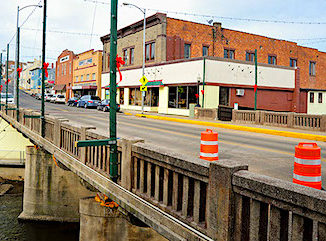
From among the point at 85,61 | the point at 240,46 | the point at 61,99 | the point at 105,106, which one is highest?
the point at 240,46

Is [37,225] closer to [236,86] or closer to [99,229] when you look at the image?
[99,229]

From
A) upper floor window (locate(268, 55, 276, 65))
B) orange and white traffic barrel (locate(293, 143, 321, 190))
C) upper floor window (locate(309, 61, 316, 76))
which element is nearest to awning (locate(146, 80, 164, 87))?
upper floor window (locate(268, 55, 276, 65))

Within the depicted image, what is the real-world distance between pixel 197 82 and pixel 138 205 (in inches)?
982

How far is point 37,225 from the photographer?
48.6 feet

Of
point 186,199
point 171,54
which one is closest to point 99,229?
point 186,199

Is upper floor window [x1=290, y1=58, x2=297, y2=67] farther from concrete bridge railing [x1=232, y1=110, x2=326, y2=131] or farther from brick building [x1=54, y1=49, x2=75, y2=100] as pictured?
brick building [x1=54, y1=49, x2=75, y2=100]

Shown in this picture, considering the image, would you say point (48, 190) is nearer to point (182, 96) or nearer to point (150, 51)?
point (182, 96)

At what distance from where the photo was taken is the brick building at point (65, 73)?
211ft

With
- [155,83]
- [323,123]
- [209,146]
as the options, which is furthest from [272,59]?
[209,146]

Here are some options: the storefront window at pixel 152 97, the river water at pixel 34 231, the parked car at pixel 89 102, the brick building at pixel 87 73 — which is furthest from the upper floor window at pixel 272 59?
the river water at pixel 34 231

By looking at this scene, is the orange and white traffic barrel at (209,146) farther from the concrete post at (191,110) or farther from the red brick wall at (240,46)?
the red brick wall at (240,46)

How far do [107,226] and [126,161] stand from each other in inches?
100

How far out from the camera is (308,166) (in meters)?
4.76

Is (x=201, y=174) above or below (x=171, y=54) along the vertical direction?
below
